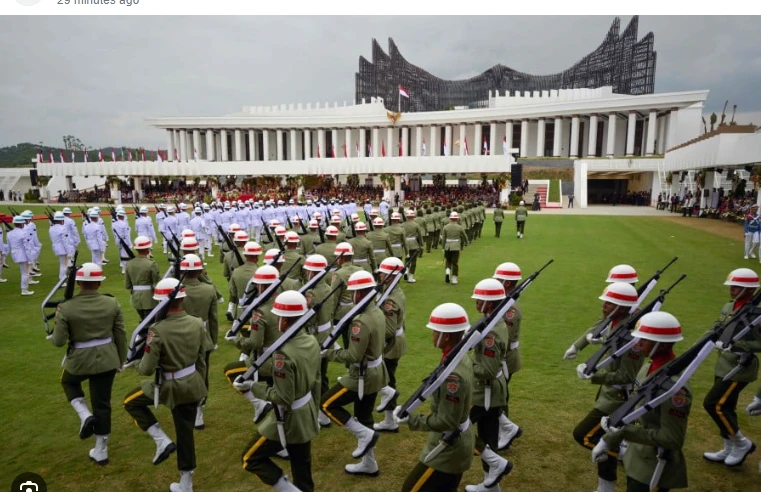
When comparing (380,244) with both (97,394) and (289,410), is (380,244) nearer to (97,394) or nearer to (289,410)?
(97,394)

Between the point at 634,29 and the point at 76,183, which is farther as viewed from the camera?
the point at 634,29

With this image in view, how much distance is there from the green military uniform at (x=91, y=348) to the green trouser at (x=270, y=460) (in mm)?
2149

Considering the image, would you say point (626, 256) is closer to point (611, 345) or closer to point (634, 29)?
point (611, 345)

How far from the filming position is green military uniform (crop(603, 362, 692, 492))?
11.1 feet

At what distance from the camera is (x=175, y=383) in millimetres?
4664

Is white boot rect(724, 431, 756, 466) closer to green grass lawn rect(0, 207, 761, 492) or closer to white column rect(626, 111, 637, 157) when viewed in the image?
green grass lawn rect(0, 207, 761, 492)

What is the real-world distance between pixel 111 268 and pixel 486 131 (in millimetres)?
62999

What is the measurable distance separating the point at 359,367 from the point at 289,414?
1.06 meters

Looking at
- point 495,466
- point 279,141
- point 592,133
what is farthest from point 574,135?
point 495,466

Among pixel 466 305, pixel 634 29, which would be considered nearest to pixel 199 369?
pixel 466 305

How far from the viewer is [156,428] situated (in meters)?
4.90

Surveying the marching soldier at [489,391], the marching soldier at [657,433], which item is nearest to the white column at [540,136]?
the marching soldier at [489,391]

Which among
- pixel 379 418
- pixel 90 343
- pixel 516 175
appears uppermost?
pixel 516 175

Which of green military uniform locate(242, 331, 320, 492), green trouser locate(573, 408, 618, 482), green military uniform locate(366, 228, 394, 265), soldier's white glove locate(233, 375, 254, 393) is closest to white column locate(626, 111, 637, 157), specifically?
green military uniform locate(366, 228, 394, 265)
